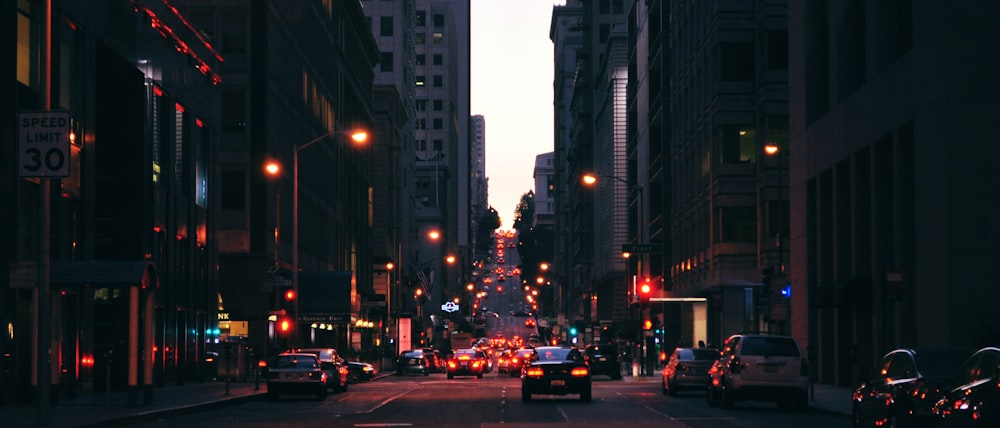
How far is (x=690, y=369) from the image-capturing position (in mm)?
43781

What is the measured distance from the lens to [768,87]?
6562 centimetres

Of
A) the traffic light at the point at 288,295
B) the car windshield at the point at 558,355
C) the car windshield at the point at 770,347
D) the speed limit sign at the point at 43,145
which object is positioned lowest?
the car windshield at the point at 558,355

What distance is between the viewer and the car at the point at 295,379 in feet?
140

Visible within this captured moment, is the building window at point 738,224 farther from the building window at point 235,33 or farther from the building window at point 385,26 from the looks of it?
the building window at point 385,26

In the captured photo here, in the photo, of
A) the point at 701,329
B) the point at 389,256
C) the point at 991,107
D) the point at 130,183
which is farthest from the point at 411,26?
the point at 991,107

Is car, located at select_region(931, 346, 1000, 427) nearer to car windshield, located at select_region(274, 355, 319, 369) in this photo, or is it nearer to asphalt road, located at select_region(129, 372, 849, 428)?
asphalt road, located at select_region(129, 372, 849, 428)

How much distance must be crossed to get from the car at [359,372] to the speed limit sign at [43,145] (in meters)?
34.3

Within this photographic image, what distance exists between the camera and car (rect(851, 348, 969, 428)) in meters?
19.7

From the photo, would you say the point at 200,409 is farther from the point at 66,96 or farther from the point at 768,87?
the point at 768,87

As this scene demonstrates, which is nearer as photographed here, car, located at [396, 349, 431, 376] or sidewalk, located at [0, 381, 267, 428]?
sidewalk, located at [0, 381, 267, 428]

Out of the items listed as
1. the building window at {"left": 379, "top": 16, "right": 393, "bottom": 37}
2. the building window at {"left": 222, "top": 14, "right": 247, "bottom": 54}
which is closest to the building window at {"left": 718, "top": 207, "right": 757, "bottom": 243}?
the building window at {"left": 222, "top": 14, "right": 247, "bottom": 54}

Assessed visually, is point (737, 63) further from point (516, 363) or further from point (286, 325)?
point (286, 325)

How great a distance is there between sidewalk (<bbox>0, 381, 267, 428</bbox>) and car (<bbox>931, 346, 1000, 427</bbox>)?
15430 mm

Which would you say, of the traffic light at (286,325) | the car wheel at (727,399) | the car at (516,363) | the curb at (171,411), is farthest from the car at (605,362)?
the car wheel at (727,399)
